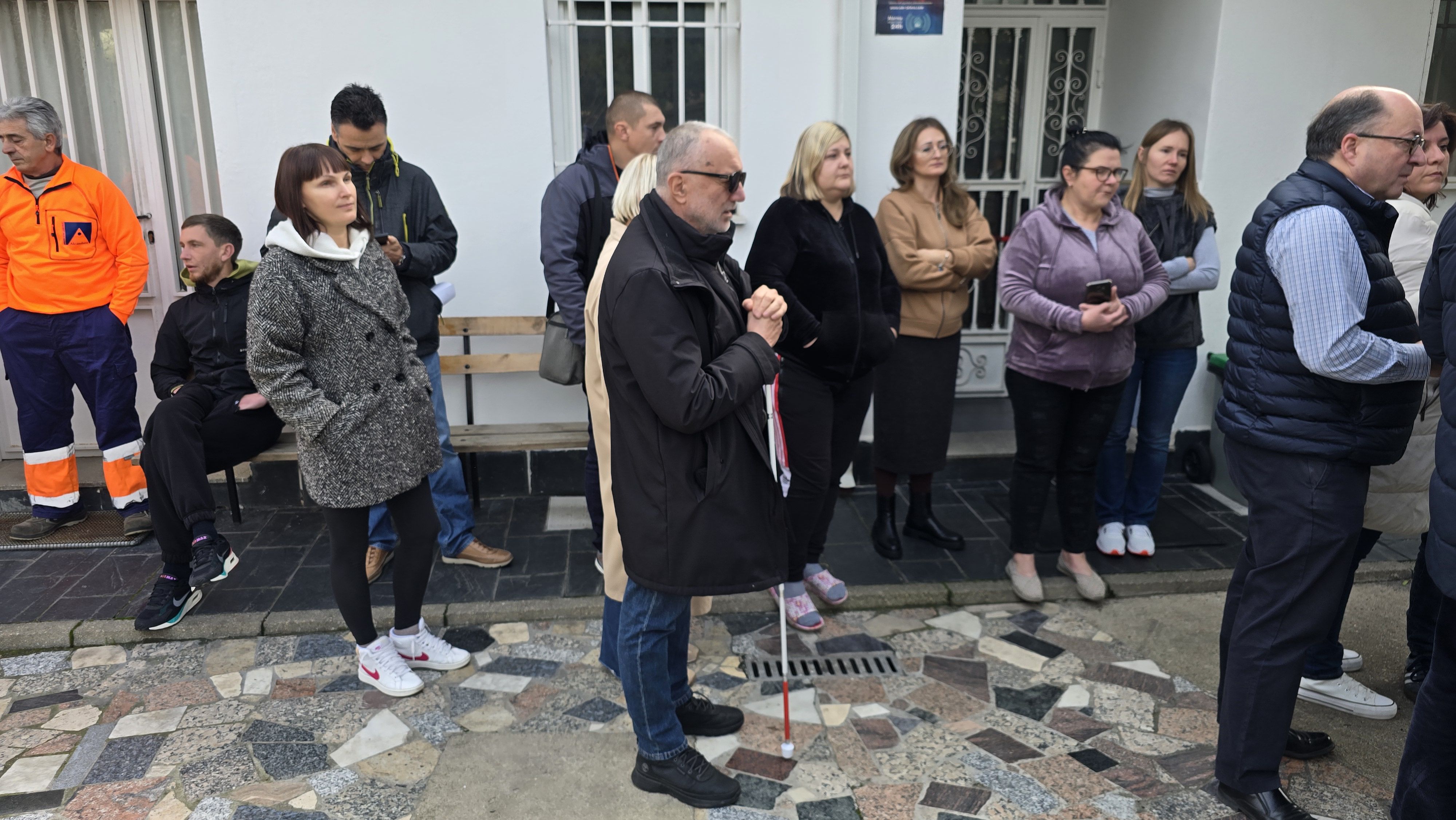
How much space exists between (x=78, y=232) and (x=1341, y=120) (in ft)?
18.0

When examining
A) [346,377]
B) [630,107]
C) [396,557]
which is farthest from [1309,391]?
[396,557]

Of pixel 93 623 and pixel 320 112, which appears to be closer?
pixel 93 623

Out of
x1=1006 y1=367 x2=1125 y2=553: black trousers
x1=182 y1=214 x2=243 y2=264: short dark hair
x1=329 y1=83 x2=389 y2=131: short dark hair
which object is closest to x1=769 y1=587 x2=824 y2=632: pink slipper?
x1=1006 y1=367 x2=1125 y2=553: black trousers

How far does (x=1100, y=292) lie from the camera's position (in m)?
4.18

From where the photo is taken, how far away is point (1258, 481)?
3018 millimetres

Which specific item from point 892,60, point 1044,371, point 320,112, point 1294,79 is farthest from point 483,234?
point 1294,79

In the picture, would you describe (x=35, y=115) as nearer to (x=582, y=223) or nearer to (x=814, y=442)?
(x=582, y=223)

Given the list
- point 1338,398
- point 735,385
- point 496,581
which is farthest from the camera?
point 496,581

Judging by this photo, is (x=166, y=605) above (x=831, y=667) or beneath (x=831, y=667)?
above

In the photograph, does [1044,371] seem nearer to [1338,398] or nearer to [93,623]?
[1338,398]

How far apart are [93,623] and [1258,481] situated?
15.1 ft

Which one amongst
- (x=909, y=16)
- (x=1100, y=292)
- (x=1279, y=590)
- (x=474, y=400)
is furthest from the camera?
(x=474, y=400)

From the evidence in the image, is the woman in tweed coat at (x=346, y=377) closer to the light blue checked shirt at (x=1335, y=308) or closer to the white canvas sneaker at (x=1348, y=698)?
the light blue checked shirt at (x=1335, y=308)

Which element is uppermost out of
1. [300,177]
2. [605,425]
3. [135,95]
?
[135,95]
